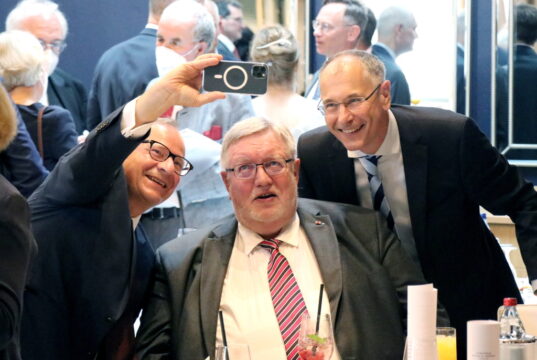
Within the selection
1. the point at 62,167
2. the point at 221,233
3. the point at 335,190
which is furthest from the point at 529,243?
the point at 62,167

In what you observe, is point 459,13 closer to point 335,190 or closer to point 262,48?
point 262,48

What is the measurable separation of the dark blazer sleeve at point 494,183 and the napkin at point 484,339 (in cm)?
108

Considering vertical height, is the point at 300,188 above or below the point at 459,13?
below

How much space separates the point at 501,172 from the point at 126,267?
124 cm

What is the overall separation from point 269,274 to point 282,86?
5.48ft

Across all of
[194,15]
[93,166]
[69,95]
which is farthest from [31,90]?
[93,166]

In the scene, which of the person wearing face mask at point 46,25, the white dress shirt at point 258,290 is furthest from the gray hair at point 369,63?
the person wearing face mask at point 46,25

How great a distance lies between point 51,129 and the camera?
14.0ft

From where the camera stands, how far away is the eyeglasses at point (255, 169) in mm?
3133

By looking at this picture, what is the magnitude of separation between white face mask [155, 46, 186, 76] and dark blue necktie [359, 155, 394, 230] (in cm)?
163

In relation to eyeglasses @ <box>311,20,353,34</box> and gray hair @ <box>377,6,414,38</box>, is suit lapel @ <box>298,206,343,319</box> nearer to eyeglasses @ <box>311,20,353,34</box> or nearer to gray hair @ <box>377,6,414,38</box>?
eyeglasses @ <box>311,20,353,34</box>

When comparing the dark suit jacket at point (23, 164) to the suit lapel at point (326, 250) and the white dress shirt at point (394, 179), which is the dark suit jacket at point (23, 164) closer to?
the suit lapel at point (326, 250)

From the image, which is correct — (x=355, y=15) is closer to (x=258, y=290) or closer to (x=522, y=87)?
(x=522, y=87)

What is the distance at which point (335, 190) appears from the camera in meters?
3.37
